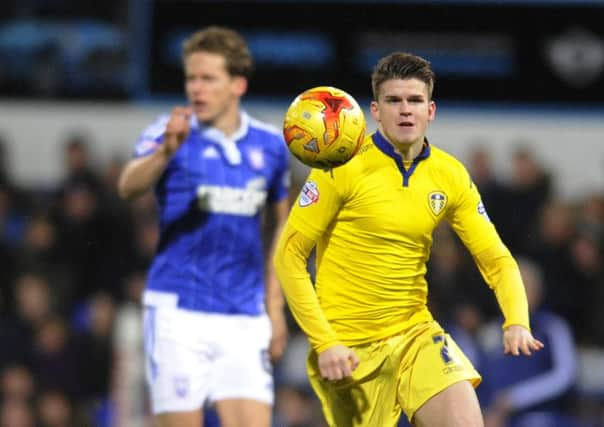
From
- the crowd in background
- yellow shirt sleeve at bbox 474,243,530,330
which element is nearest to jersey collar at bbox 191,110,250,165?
yellow shirt sleeve at bbox 474,243,530,330

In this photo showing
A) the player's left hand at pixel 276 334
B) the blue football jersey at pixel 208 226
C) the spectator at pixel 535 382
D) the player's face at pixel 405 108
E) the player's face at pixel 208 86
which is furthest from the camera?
the spectator at pixel 535 382

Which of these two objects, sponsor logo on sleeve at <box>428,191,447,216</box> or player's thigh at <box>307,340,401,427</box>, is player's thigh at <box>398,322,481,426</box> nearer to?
player's thigh at <box>307,340,401,427</box>

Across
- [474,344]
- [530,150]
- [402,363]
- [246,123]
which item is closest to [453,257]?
[474,344]

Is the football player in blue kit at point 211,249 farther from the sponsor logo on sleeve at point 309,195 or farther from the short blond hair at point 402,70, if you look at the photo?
the short blond hair at point 402,70

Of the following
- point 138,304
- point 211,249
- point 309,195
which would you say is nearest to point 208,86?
point 211,249

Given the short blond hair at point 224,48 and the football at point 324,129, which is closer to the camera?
the football at point 324,129

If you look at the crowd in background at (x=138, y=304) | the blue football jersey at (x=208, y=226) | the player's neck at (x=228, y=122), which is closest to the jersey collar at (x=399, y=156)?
the blue football jersey at (x=208, y=226)

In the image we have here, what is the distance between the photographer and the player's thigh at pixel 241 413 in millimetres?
5844

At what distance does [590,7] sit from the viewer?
39.2 ft

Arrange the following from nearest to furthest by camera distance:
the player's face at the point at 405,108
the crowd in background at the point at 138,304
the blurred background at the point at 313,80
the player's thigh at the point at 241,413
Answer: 1. the player's face at the point at 405,108
2. the player's thigh at the point at 241,413
3. the crowd in background at the point at 138,304
4. the blurred background at the point at 313,80

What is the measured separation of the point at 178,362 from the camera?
588 cm

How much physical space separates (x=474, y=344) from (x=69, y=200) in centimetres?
356

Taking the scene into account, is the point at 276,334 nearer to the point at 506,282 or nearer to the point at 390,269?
the point at 390,269

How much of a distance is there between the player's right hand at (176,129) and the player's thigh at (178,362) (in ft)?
2.58
